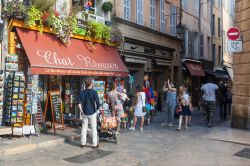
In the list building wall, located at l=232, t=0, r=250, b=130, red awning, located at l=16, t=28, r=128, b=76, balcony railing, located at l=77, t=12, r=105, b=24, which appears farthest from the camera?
balcony railing, located at l=77, t=12, r=105, b=24

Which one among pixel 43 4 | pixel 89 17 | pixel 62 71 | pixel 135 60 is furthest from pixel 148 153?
pixel 135 60

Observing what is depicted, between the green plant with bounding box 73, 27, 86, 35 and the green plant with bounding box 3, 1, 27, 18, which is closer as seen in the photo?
the green plant with bounding box 3, 1, 27, 18

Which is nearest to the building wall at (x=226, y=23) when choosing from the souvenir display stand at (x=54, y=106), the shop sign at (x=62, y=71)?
the shop sign at (x=62, y=71)

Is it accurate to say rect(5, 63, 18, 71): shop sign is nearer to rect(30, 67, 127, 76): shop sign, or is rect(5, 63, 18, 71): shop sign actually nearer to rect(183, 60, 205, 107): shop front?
rect(30, 67, 127, 76): shop sign

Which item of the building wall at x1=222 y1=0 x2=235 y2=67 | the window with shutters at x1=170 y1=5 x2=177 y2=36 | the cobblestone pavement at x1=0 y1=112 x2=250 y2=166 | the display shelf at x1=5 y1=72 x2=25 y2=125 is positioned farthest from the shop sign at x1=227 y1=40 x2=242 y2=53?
the building wall at x1=222 y1=0 x2=235 y2=67

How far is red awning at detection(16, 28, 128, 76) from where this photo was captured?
10133 millimetres

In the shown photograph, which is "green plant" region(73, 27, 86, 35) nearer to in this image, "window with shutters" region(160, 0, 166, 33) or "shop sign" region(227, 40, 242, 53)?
"shop sign" region(227, 40, 242, 53)

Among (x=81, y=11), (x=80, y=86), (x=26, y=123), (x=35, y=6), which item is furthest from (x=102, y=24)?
(x=26, y=123)

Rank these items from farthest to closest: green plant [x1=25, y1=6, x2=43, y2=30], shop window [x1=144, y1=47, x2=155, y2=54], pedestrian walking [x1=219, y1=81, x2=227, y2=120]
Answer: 1. shop window [x1=144, y1=47, x2=155, y2=54]
2. pedestrian walking [x1=219, y1=81, x2=227, y2=120]
3. green plant [x1=25, y1=6, x2=43, y2=30]

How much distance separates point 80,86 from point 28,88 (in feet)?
11.0

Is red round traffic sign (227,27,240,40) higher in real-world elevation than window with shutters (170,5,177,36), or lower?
lower

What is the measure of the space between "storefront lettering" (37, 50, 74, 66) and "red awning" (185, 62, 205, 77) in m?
13.4

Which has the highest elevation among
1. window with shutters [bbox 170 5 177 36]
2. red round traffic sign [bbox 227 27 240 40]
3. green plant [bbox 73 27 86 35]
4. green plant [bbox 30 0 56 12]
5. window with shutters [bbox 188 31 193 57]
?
window with shutters [bbox 170 5 177 36]

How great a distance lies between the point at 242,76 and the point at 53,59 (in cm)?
649
